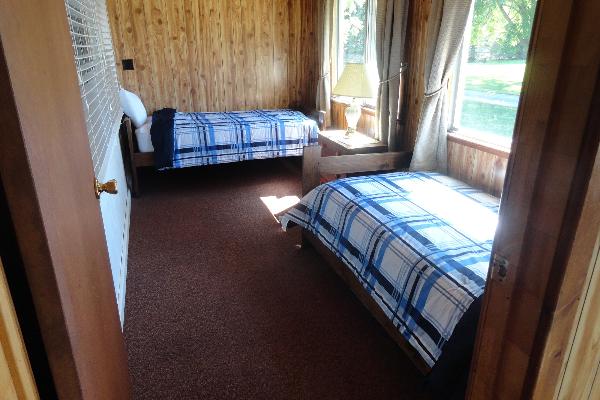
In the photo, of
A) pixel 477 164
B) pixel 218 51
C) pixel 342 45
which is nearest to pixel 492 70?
pixel 477 164

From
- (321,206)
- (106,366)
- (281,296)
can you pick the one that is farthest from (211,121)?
(106,366)

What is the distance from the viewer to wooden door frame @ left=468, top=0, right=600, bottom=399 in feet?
2.06

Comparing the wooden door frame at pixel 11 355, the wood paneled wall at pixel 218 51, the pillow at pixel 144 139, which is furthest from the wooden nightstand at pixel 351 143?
the wooden door frame at pixel 11 355

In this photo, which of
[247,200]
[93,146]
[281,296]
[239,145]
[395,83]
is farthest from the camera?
[239,145]

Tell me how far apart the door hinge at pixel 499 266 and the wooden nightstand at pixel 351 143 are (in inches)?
101

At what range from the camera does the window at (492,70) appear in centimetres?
230

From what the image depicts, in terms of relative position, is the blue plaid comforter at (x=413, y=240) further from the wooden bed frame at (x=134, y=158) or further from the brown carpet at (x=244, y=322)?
the wooden bed frame at (x=134, y=158)

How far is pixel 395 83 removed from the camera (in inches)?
127

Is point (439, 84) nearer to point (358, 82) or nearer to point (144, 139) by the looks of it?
point (358, 82)

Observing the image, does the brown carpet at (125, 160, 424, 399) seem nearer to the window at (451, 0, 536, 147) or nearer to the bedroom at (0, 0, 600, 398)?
the bedroom at (0, 0, 600, 398)

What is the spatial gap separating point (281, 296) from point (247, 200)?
168cm

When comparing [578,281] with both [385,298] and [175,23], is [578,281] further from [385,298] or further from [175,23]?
[175,23]

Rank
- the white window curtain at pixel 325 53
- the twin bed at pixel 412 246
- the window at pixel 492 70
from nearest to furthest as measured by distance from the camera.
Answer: the twin bed at pixel 412 246 → the window at pixel 492 70 → the white window curtain at pixel 325 53

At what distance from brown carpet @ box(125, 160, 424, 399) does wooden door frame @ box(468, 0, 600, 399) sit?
105 centimetres
